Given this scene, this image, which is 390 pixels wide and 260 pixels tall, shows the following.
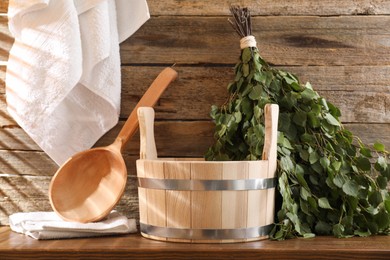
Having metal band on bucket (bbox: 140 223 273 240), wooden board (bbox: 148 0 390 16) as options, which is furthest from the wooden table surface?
wooden board (bbox: 148 0 390 16)

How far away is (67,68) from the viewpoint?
169 centimetres

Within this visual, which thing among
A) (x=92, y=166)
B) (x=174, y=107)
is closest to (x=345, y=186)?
(x=174, y=107)

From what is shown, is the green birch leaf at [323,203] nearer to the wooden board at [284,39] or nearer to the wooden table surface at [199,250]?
the wooden table surface at [199,250]

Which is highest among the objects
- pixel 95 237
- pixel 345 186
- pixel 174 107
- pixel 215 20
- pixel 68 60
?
pixel 215 20

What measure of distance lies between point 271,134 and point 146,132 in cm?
34

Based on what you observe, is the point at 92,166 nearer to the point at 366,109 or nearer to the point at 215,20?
the point at 215,20

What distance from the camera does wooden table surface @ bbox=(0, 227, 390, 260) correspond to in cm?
141

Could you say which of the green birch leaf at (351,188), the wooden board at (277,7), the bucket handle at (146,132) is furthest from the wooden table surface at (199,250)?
the wooden board at (277,7)

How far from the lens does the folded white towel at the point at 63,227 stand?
5.11 ft

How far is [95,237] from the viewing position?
1.61 meters

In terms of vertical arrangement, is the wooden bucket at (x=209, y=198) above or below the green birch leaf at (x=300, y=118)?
below

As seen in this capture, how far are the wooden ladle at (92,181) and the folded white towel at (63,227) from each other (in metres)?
0.04

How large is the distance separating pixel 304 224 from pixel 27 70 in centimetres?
87

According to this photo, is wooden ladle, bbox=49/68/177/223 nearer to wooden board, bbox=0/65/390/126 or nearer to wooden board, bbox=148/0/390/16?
wooden board, bbox=0/65/390/126
